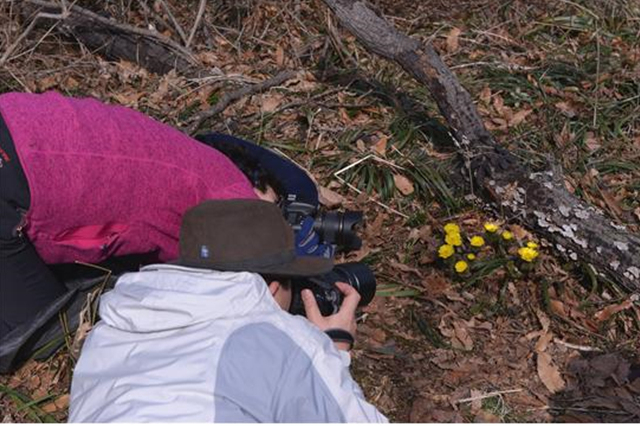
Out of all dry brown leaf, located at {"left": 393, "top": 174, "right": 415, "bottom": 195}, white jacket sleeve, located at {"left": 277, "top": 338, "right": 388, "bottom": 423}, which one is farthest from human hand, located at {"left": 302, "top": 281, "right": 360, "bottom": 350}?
dry brown leaf, located at {"left": 393, "top": 174, "right": 415, "bottom": 195}

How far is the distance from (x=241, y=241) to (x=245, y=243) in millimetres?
13

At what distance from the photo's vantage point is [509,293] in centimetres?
385

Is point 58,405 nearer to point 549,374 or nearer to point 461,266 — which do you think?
point 461,266

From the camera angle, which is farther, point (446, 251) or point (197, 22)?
point (197, 22)

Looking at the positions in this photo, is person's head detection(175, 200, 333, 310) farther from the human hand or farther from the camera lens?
A: the camera lens

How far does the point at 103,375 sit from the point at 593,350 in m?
2.03

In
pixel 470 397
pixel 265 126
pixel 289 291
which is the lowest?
pixel 470 397

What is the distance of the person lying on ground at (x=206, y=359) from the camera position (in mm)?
2219

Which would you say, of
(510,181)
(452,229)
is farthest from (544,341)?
(510,181)

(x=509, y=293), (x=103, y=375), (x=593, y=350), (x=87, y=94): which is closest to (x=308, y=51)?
(x=87, y=94)

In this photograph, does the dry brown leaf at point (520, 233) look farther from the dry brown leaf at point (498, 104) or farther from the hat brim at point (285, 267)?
the hat brim at point (285, 267)

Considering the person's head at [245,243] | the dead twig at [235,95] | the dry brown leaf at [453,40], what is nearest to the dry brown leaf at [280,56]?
the dead twig at [235,95]

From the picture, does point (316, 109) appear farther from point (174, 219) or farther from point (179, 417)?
point (179, 417)

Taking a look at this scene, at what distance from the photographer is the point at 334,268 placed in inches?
133
